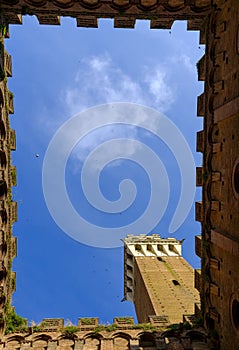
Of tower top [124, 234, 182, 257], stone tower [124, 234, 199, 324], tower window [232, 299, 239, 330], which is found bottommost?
tower window [232, 299, 239, 330]

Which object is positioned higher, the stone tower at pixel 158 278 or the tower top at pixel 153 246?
the tower top at pixel 153 246

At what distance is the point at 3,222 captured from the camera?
56.7 ft

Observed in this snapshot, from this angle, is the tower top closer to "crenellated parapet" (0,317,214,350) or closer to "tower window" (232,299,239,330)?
"crenellated parapet" (0,317,214,350)

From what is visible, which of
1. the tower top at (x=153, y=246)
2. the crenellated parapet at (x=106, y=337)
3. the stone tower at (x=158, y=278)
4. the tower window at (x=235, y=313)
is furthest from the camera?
the tower top at (x=153, y=246)

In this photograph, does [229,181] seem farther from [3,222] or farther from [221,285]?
[3,222]

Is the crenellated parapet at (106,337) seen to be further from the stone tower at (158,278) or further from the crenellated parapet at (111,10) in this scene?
the crenellated parapet at (111,10)

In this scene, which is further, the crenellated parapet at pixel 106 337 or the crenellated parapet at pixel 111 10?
the crenellated parapet at pixel 111 10

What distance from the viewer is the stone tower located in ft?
99.9

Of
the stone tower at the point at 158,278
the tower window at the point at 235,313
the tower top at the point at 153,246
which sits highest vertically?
the tower top at the point at 153,246

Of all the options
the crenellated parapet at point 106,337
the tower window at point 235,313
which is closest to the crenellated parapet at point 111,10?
the tower window at point 235,313

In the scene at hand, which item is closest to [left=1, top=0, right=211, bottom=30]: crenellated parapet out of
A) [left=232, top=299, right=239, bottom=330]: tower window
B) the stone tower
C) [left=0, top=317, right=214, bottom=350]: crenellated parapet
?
[left=232, top=299, right=239, bottom=330]: tower window

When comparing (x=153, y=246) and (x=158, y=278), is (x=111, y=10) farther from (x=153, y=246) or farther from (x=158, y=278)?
(x=153, y=246)

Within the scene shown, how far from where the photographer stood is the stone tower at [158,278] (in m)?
30.4

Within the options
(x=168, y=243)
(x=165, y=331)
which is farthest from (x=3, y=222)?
(x=168, y=243)
